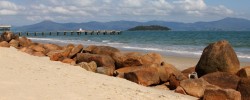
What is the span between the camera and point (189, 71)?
43.7 ft

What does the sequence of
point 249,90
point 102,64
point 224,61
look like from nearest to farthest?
point 249,90, point 224,61, point 102,64

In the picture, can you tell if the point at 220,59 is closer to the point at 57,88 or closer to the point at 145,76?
the point at 145,76

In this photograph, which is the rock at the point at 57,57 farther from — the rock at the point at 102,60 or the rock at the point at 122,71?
the rock at the point at 122,71

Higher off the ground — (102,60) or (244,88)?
(102,60)

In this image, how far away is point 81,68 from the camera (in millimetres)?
12695

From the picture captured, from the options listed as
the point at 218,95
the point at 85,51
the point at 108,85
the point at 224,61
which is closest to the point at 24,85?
the point at 108,85

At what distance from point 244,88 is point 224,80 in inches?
33.6

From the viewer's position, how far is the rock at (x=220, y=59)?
1204 centimetres

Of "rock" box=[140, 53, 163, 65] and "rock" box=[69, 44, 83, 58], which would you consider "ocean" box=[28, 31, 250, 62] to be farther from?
"rock" box=[69, 44, 83, 58]

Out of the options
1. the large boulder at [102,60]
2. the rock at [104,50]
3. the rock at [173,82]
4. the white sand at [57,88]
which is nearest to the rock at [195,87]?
the white sand at [57,88]

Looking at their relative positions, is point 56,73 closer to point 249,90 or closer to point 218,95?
point 218,95

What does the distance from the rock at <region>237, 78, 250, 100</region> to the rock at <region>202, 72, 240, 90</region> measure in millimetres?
257

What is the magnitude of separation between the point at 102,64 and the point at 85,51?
2867mm

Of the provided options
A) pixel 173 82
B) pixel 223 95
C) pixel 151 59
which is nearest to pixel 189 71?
pixel 151 59
